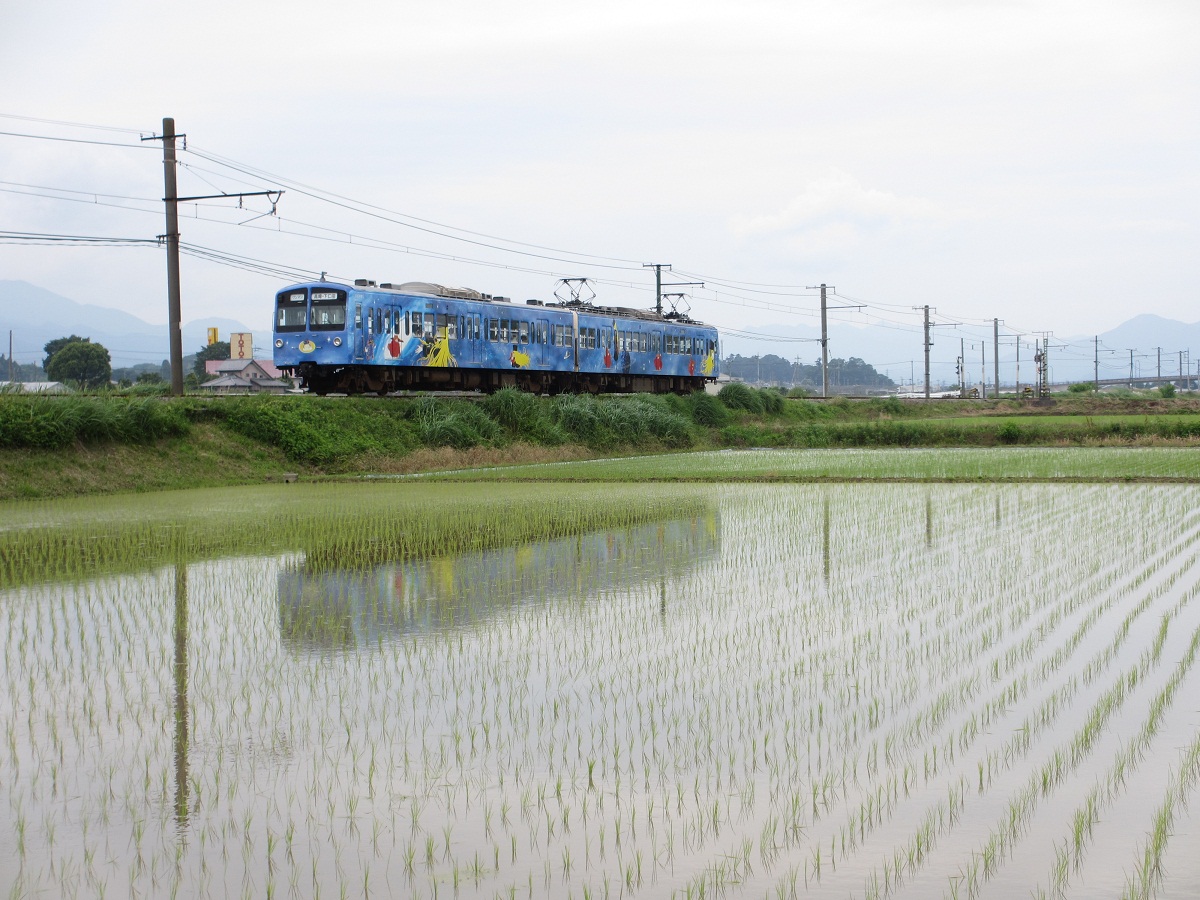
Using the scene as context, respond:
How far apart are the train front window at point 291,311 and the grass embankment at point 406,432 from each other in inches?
73.1

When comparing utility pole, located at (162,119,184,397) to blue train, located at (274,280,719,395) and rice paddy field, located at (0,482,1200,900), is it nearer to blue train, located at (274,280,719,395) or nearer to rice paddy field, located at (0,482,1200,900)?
blue train, located at (274,280,719,395)

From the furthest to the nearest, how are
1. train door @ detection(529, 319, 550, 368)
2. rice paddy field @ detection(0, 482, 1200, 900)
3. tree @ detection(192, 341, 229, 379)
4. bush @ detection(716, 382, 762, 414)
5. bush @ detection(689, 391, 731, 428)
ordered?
tree @ detection(192, 341, 229, 379)
bush @ detection(716, 382, 762, 414)
bush @ detection(689, 391, 731, 428)
train door @ detection(529, 319, 550, 368)
rice paddy field @ detection(0, 482, 1200, 900)

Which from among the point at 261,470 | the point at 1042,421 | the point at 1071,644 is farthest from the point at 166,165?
the point at 1042,421

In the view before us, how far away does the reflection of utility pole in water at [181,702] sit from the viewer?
15.3 feet

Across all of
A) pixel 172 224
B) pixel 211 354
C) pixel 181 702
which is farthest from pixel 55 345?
pixel 181 702

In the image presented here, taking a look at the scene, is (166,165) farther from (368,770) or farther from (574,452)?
(368,770)

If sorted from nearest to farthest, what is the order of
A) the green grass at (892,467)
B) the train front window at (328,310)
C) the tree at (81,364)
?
the green grass at (892,467)
the train front window at (328,310)
the tree at (81,364)

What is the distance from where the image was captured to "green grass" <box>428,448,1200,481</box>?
21719 mm

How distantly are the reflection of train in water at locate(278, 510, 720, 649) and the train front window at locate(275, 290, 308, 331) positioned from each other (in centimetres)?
1413

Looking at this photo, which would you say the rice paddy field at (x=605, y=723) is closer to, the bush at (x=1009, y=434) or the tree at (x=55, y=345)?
the bush at (x=1009, y=434)

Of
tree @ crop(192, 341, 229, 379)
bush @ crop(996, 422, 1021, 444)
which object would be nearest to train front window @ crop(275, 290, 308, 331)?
bush @ crop(996, 422, 1021, 444)

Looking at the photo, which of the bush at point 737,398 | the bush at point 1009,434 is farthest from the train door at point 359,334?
the bush at point 1009,434

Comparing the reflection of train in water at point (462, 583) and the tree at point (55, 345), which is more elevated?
the tree at point (55, 345)

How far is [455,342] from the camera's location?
28219mm
